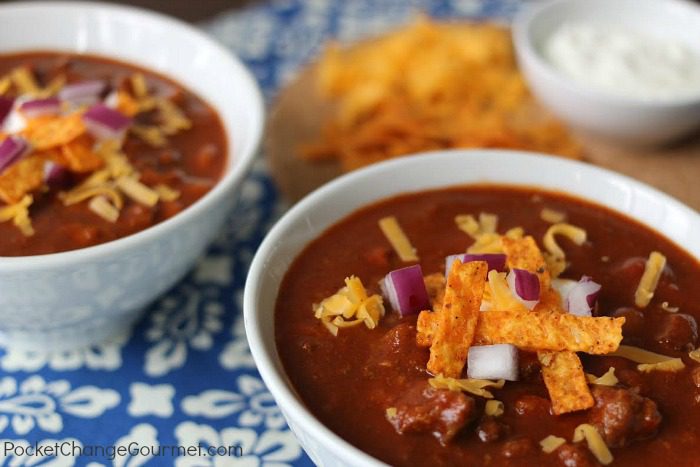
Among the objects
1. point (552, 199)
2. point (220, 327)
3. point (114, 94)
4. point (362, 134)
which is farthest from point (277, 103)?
point (552, 199)

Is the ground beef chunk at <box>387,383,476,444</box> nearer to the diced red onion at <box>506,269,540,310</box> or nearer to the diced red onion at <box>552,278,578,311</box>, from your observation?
the diced red onion at <box>506,269,540,310</box>

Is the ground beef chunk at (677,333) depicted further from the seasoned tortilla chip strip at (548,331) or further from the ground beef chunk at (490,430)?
the ground beef chunk at (490,430)

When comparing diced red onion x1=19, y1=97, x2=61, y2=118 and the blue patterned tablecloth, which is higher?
diced red onion x1=19, y1=97, x2=61, y2=118

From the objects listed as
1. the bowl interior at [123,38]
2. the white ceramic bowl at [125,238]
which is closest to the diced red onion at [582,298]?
the white ceramic bowl at [125,238]

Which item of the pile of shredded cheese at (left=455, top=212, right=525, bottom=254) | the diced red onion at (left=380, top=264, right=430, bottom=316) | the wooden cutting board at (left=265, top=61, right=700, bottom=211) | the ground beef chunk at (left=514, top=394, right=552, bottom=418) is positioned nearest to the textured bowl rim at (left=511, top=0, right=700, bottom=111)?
the wooden cutting board at (left=265, top=61, right=700, bottom=211)

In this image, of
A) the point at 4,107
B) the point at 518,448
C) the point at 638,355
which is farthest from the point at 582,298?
the point at 4,107

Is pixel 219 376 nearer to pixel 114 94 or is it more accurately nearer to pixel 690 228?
pixel 114 94
